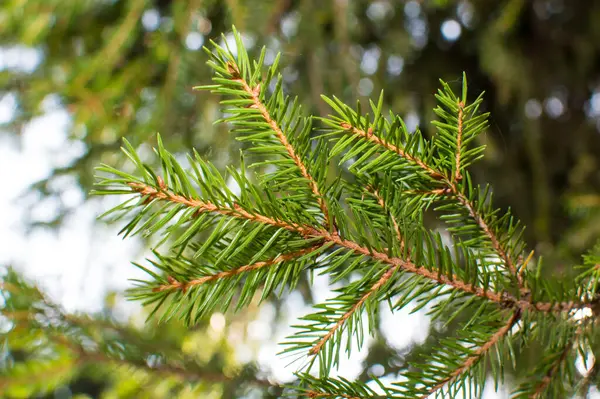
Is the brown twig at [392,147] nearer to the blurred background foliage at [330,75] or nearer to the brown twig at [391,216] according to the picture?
the brown twig at [391,216]

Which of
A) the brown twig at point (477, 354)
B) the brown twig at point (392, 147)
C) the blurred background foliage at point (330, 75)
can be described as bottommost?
the brown twig at point (477, 354)

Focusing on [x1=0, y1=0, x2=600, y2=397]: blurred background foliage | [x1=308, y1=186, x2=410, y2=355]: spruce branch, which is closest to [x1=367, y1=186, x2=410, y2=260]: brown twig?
[x1=308, y1=186, x2=410, y2=355]: spruce branch

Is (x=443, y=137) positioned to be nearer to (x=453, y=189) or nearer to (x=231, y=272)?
(x=453, y=189)

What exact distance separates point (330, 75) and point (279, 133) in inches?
24.6

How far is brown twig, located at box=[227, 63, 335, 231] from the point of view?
29 centimetres

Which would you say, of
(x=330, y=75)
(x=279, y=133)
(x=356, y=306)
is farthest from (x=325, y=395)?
(x=330, y=75)

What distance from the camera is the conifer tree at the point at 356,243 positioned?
0.30 m

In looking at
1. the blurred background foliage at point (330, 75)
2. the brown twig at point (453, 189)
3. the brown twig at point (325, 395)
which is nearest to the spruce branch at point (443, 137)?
the brown twig at point (453, 189)

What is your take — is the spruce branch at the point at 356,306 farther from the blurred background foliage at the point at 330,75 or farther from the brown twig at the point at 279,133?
the blurred background foliage at the point at 330,75

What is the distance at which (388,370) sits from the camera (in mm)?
547

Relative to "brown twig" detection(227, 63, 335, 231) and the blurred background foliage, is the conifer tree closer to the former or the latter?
"brown twig" detection(227, 63, 335, 231)

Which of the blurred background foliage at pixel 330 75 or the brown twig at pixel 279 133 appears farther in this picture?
the blurred background foliage at pixel 330 75

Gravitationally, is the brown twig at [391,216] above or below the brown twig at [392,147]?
below

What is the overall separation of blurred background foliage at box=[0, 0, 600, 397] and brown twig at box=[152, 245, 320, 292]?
0.45m
